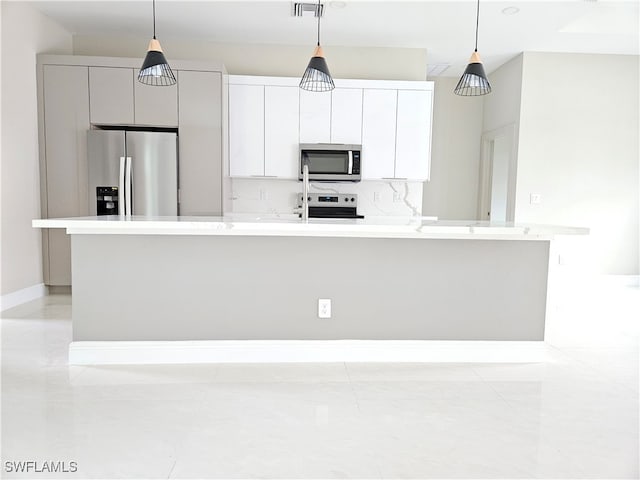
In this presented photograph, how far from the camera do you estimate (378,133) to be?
15.8 feet

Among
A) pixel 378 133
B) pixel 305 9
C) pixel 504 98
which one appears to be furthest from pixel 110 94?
pixel 504 98

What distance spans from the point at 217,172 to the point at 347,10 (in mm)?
1981

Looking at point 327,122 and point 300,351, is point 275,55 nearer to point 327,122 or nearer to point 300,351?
point 327,122

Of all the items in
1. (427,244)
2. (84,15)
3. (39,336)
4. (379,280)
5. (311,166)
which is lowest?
(39,336)

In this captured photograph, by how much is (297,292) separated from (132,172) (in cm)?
249

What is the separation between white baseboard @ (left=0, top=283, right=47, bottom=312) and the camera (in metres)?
3.73

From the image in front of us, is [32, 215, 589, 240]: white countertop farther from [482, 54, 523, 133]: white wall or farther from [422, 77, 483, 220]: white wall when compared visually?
[422, 77, 483, 220]: white wall

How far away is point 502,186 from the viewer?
6.25 meters

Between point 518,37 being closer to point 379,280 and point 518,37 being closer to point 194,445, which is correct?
point 379,280

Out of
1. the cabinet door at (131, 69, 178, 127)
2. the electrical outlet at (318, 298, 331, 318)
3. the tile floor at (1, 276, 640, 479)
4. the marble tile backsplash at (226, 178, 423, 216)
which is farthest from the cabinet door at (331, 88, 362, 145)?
the tile floor at (1, 276, 640, 479)

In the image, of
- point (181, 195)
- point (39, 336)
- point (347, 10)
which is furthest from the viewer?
point (181, 195)

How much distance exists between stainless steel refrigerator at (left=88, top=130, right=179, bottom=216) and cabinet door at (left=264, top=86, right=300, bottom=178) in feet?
3.23

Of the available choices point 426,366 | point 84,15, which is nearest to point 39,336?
point 426,366

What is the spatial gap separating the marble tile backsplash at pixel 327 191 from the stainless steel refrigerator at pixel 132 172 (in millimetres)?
833
